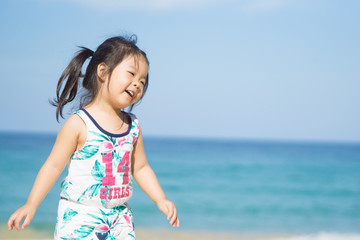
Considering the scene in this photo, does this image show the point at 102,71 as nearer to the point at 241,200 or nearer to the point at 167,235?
the point at 167,235

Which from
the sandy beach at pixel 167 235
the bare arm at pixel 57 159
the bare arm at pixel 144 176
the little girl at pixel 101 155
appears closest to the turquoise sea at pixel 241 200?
the sandy beach at pixel 167 235

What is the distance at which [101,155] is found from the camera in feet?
6.59

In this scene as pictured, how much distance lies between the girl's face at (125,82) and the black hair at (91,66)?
0.10 ft

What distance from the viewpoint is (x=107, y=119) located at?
2.11 metres

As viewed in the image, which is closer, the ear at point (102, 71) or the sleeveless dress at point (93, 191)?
the sleeveless dress at point (93, 191)

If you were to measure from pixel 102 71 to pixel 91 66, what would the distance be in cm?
12

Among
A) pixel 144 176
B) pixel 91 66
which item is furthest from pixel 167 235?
pixel 91 66

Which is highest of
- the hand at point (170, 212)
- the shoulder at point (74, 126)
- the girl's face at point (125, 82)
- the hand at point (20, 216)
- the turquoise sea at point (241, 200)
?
the turquoise sea at point (241, 200)

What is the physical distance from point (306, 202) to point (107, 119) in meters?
10.0

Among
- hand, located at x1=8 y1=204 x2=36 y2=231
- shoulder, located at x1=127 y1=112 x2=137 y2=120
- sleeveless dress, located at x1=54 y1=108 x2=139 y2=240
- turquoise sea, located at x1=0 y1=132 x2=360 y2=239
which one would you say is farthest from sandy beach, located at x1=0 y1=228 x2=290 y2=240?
hand, located at x1=8 y1=204 x2=36 y2=231

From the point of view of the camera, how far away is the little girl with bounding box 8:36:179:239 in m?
1.98

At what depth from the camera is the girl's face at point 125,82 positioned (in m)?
2.08

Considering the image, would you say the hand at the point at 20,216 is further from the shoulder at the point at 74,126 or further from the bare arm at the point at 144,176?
the bare arm at the point at 144,176

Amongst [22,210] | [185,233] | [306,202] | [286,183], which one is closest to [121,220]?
[22,210]
